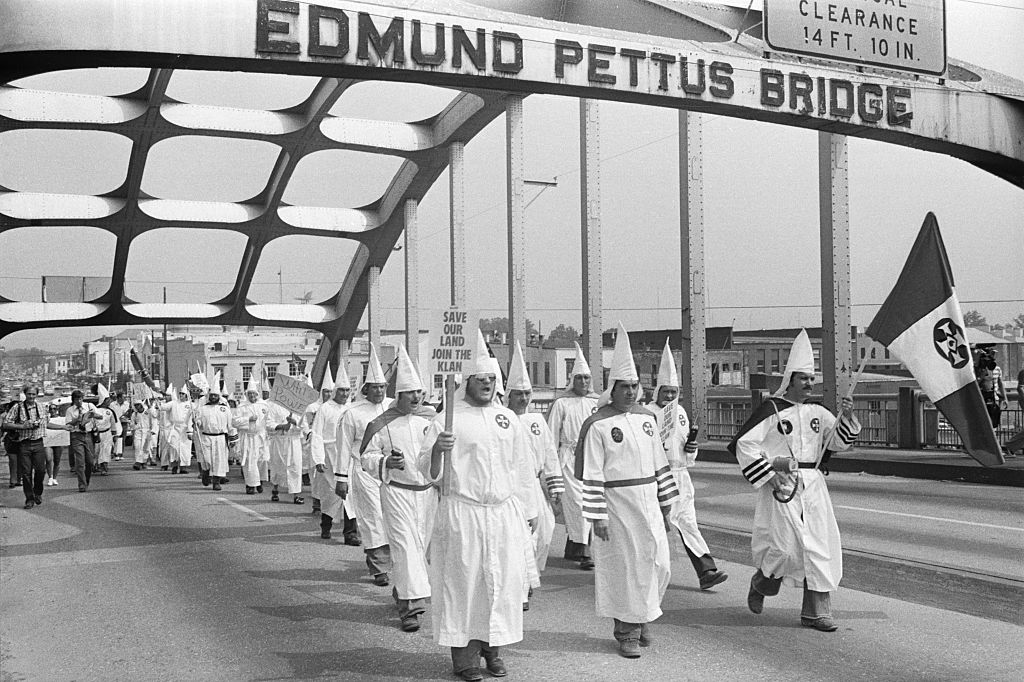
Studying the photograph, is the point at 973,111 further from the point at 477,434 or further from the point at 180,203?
the point at 180,203

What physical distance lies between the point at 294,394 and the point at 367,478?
298 inches

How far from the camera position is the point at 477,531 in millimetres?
6438

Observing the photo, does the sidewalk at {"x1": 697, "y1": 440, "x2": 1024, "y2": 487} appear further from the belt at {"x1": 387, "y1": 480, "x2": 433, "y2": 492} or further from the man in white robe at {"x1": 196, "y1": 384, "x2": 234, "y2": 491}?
the man in white robe at {"x1": 196, "y1": 384, "x2": 234, "y2": 491}

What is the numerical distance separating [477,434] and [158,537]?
729cm

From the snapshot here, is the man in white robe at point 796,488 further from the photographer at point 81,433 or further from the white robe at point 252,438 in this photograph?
the photographer at point 81,433

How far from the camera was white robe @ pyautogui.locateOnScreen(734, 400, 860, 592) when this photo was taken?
7.18m

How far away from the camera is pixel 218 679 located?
243 inches

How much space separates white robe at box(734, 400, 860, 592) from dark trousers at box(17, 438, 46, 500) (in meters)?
11.7

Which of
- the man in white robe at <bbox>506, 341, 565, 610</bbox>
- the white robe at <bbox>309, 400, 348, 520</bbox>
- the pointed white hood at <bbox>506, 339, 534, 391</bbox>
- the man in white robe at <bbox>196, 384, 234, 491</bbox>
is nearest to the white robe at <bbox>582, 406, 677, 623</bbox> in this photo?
the man in white robe at <bbox>506, 341, 565, 610</bbox>

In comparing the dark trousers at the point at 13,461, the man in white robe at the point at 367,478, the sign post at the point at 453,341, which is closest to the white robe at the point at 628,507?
the sign post at the point at 453,341

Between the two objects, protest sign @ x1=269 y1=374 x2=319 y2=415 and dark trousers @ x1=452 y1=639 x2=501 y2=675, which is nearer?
dark trousers @ x1=452 y1=639 x2=501 y2=675

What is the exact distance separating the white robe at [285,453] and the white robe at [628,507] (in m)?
10.2

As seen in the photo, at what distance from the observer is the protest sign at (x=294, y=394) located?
16484 millimetres

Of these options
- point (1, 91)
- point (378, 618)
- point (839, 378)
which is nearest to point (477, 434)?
point (378, 618)
